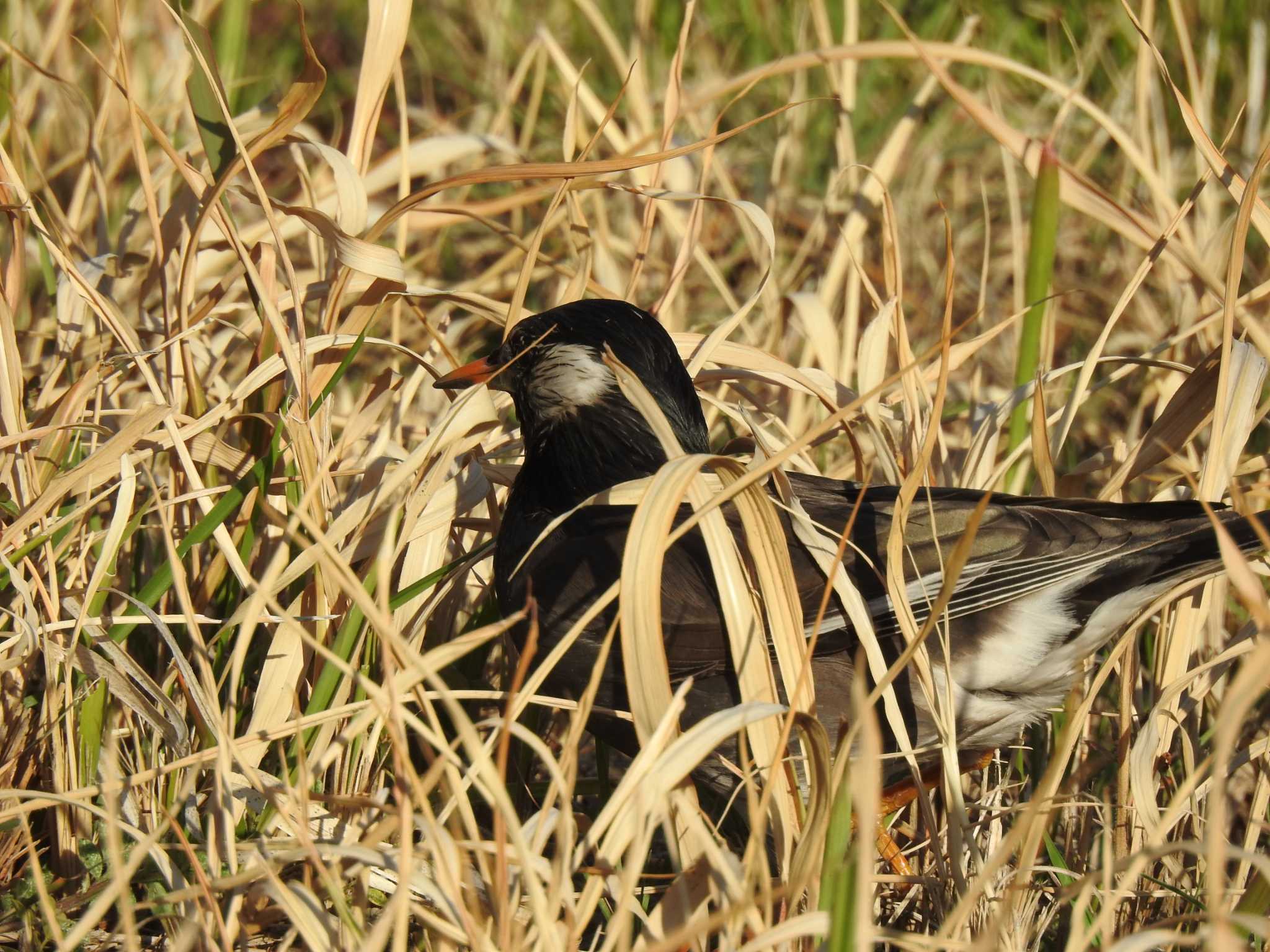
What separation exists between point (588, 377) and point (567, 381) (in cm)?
5

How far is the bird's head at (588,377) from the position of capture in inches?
107

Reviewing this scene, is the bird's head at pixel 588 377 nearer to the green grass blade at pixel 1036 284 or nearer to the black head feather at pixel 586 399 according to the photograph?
the black head feather at pixel 586 399

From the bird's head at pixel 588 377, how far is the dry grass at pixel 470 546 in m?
0.11

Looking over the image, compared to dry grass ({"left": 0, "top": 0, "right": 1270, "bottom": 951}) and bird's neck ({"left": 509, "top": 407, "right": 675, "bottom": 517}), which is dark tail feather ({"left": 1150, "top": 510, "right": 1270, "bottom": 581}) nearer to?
dry grass ({"left": 0, "top": 0, "right": 1270, "bottom": 951})

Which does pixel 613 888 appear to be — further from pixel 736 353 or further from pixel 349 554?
pixel 736 353

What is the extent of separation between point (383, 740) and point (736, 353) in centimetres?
112

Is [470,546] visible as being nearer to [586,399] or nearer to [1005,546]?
[586,399]

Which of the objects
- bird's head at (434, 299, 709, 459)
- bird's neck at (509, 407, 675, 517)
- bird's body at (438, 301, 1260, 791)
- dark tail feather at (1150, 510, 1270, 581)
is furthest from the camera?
bird's neck at (509, 407, 675, 517)

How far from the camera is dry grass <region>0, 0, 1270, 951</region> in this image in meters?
1.69

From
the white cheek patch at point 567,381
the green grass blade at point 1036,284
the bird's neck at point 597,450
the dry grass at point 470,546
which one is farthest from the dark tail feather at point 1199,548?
the white cheek patch at point 567,381

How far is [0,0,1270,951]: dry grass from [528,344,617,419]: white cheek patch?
0.47ft

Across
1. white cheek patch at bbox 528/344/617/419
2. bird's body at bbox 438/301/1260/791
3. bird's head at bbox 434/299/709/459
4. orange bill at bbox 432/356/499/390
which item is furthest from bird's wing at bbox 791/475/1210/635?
orange bill at bbox 432/356/499/390

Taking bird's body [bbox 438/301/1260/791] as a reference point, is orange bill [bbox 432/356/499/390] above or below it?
above

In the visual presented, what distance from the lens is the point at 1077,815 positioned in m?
2.41
